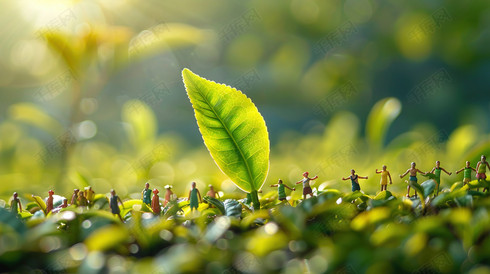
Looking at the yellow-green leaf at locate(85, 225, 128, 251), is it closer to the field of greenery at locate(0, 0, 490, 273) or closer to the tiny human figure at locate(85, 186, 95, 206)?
the field of greenery at locate(0, 0, 490, 273)

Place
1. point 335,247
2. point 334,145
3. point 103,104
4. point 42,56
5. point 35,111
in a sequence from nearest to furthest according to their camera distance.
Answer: point 335,247 → point 35,111 → point 334,145 → point 42,56 → point 103,104

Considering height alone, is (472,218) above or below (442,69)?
below

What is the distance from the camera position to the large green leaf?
0.69m

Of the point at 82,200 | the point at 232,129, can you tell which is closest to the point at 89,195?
the point at 82,200

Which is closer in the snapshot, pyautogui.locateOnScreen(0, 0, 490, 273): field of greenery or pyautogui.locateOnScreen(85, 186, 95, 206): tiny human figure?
pyautogui.locateOnScreen(0, 0, 490, 273): field of greenery

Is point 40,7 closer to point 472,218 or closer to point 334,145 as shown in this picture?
point 334,145

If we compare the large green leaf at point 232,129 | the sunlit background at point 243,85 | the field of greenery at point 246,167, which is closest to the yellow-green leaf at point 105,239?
the field of greenery at point 246,167

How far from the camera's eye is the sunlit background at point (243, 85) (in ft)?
4.17

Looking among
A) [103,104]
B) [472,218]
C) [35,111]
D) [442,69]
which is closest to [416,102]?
[442,69]

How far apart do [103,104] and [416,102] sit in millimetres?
2585

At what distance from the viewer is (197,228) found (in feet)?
2.00

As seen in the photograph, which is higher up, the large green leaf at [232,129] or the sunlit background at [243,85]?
the sunlit background at [243,85]

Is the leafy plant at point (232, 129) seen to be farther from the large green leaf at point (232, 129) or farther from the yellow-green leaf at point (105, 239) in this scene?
the yellow-green leaf at point (105, 239)

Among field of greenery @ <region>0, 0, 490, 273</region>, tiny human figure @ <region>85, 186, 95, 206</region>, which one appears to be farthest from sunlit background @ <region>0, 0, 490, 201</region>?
tiny human figure @ <region>85, 186, 95, 206</region>
